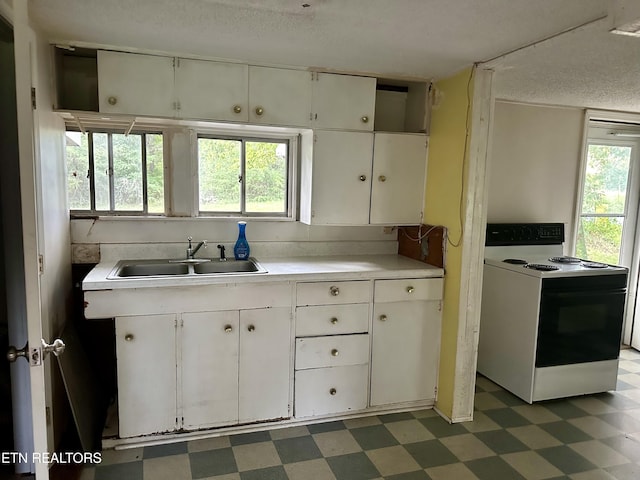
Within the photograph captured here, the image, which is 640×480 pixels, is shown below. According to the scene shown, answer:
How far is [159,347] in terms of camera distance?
242 centimetres

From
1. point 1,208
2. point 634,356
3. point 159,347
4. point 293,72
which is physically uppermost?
point 293,72

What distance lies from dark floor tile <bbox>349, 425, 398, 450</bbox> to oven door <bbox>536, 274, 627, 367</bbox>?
1144mm

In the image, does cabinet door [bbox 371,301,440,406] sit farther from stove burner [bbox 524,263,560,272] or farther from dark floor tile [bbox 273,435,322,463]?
stove burner [bbox 524,263,560,272]

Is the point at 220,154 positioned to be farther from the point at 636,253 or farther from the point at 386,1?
the point at 636,253

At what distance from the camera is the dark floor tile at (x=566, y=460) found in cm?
237

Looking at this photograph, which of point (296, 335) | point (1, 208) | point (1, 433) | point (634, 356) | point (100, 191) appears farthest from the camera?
point (634, 356)

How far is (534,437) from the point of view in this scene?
2.66 meters

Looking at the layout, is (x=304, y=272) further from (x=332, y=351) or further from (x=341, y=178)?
(x=341, y=178)

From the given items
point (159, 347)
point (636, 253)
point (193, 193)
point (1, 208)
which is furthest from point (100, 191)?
point (636, 253)

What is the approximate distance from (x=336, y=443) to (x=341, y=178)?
61.8 inches

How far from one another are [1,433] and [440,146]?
116 inches

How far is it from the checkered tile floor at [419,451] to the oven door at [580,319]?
1.21 feet

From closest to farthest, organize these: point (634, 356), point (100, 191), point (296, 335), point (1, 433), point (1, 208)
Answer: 1. point (1, 208)
2. point (1, 433)
3. point (296, 335)
4. point (100, 191)
5. point (634, 356)

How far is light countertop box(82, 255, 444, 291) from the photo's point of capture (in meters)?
2.33
